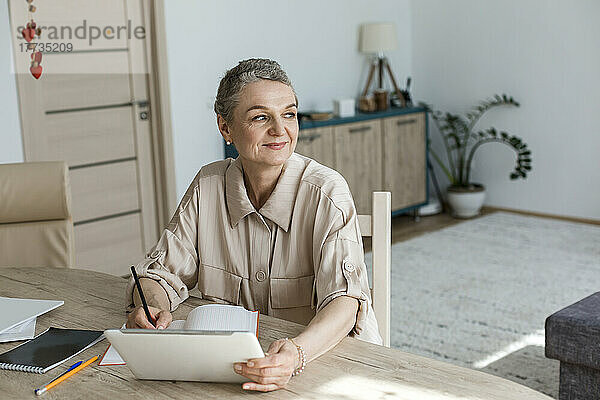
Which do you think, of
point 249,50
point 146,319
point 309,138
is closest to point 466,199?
point 309,138

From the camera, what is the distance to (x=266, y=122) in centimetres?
→ 177

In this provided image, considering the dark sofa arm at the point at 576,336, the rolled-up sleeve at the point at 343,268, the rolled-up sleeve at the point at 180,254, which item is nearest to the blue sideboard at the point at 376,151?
the dark sofa arm at the point at 576,336

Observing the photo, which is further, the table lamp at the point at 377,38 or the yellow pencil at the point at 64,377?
the table lamp at the point at 377,38

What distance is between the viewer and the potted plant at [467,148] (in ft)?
19.1

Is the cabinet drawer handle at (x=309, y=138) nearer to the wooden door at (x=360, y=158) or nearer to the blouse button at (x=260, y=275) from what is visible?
the wooden door at (x=360, y=158)

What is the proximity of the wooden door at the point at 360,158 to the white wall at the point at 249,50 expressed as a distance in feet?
1.31

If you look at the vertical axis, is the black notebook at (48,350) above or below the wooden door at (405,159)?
above

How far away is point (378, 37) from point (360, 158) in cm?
98

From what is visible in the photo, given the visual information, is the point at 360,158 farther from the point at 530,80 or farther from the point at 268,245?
the point at 268,245

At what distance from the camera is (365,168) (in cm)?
552

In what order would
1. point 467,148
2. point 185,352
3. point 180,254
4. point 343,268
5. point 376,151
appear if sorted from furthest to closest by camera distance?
point 467,148 → point 376,151 → point 180,254 → point 343,268 → point 185,352

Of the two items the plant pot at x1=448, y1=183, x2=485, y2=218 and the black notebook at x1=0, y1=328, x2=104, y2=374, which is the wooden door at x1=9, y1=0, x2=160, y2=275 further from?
the black notebook at x1=0, y1=328, x2=104, y2=374

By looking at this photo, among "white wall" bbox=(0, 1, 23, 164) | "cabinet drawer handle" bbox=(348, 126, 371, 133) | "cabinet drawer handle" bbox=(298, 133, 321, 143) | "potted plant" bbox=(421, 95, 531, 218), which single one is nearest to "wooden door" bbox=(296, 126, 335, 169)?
"cabinet drawer handle" bbox=(298, 133, 321, 143)

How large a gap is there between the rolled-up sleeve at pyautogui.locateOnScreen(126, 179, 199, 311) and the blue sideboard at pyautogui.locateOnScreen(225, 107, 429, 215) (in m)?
2.95
